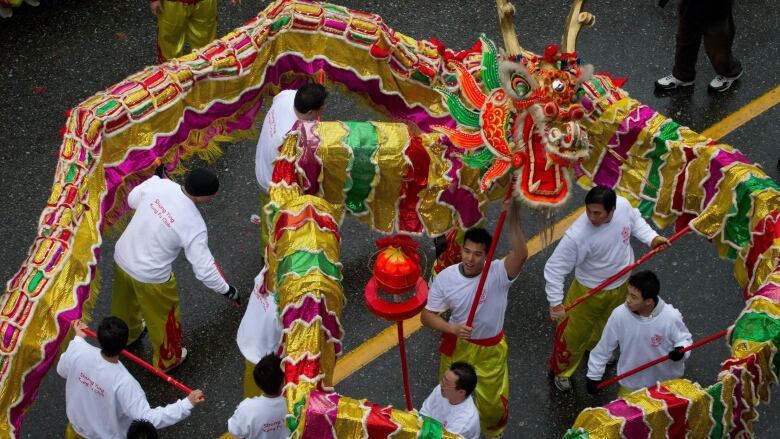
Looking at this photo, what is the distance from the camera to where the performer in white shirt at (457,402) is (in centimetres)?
585

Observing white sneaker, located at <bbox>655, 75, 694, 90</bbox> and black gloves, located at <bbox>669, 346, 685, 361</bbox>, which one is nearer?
black gloves, located at <bbox>669, 346, 685, 361</bbox>

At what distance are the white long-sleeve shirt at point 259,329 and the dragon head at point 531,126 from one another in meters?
1.53

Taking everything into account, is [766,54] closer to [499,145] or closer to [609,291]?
[609,291]

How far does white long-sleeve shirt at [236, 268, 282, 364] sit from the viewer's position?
20.7 feet

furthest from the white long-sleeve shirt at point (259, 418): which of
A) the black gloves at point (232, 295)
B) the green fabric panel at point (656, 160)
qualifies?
the green fabric panel at point (656, 160)

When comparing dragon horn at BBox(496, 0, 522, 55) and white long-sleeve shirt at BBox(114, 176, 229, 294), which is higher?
dragon horn at BBox(496, 0, 522, 55)

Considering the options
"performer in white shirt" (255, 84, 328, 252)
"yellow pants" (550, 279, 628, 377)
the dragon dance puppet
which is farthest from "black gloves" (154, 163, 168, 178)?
"yellow pants" (550, 279, 628, 377)

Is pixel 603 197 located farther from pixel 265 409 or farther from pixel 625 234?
pixel 265 409

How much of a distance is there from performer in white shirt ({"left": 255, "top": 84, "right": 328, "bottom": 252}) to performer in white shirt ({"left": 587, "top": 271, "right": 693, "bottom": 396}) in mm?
2277

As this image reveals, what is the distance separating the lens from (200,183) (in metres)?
6.78

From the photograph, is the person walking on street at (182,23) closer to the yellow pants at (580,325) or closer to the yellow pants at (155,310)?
the yellow pants at (155,310)

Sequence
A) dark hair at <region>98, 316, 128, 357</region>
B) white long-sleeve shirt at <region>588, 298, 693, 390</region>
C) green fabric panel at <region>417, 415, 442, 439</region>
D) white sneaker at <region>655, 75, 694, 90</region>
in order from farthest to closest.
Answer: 1. white sneaker at <region>655, 75, 694, 90</region>
2. white long-sleeve shirt at <region>588, 298, 693, 390</region>
3. dark hair at <region>98, 316, 128, 357</region>
4. green fabric panel at <region>417, 415, 442, 439</region>

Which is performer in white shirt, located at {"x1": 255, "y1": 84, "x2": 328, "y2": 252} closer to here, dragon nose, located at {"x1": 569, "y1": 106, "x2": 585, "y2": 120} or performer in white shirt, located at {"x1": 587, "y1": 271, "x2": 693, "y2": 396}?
performer in white shirt, located at {"x1": 587, "y1": 271, "x2": 693, "y2": 396}

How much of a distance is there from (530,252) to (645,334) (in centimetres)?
181
